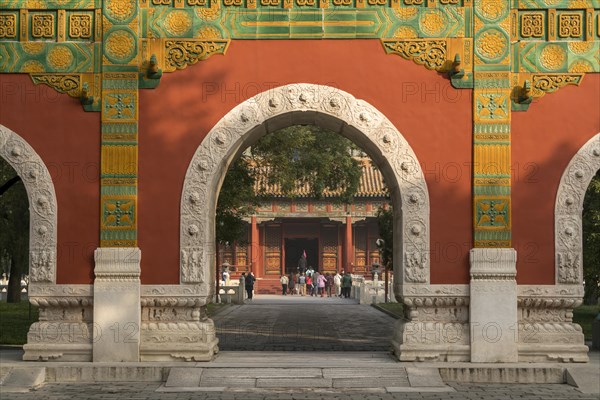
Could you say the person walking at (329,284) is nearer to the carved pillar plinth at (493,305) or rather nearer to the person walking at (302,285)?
the person walking at (302,285)

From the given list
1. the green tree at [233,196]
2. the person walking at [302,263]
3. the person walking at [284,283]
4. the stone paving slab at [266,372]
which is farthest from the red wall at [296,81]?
the person walking at [302,263]

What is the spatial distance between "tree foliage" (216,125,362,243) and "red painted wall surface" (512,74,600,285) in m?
10.7

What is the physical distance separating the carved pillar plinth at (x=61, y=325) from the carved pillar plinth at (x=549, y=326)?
525 cm

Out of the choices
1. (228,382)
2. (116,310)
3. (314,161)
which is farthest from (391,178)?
(314,161)

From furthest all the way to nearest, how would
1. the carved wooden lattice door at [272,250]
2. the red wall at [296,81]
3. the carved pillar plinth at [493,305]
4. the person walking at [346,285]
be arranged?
the carved wooden lattice door at [272,250] → the person walking at [346,285] → the red wall at [296,81] → the carved pillar plinth at [493,305]

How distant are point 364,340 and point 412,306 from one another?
4.77 m

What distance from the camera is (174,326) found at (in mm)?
11086

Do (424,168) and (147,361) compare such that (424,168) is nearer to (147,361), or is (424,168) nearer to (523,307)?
(523,307)

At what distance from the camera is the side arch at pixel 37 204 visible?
11.2 m

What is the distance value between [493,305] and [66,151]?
5546mm

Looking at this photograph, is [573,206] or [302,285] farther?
[302,285]

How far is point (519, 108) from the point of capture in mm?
11266

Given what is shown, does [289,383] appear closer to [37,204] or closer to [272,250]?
[37,204]

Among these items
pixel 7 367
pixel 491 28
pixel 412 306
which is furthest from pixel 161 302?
pixel 491 28
